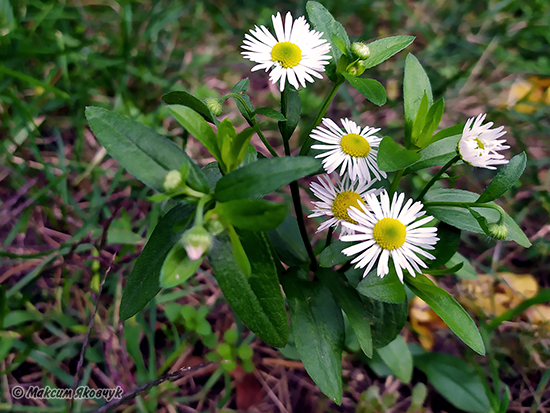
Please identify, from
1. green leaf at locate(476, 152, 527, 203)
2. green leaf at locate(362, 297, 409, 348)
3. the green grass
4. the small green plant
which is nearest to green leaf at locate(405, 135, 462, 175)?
the small green plant

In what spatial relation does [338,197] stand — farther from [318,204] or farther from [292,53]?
[292,53]

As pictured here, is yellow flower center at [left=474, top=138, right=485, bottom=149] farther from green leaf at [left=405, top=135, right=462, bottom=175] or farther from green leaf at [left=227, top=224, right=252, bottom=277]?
green leaf at [left=227, top=224, right=252, bottom=277]

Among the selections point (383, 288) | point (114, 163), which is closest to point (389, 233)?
point (383, 288)

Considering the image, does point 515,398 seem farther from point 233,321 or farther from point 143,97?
point 143,97

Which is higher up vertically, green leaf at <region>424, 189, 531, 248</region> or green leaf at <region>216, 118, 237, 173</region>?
green leaf at <region>216, 118, 237, 173</region>

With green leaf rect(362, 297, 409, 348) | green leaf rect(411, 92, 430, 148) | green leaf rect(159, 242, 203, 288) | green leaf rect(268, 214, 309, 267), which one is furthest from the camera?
green leaf rect(268, 214, 309, 267)

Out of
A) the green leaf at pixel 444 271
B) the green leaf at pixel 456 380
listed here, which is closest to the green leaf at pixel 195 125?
the green leaf at pixel 444 271
